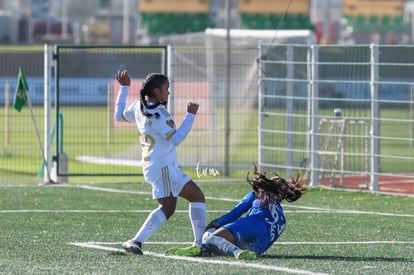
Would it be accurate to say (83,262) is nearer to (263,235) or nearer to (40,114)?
(263,235)

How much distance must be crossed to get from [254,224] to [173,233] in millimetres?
2162

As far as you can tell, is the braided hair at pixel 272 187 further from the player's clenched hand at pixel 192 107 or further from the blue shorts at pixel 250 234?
the player's clenched hand at pixel 192 107

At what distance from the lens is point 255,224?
11.1 m

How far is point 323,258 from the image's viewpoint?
36.5ft

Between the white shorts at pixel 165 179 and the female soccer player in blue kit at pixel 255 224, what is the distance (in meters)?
0.48

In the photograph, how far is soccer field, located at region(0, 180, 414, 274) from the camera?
10.5 meters

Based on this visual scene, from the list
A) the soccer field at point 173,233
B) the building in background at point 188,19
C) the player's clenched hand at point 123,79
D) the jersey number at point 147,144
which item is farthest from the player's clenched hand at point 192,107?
the building in background at point 188,19

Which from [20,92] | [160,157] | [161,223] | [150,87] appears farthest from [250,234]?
[20,92]

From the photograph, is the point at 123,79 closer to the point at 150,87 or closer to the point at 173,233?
the point at 150,87

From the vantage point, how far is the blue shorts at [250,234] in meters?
11.0

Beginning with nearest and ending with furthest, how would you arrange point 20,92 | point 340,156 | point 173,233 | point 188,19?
point 173,233 < point 340,156 < point 20,92 < point 188,19

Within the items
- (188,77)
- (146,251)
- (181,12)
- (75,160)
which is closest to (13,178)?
(75,160)

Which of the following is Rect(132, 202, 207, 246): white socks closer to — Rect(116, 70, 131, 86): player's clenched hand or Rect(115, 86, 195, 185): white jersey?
Rect(115, 86, 195, 185): white jersey

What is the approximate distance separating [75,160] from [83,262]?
1270 centimetres
